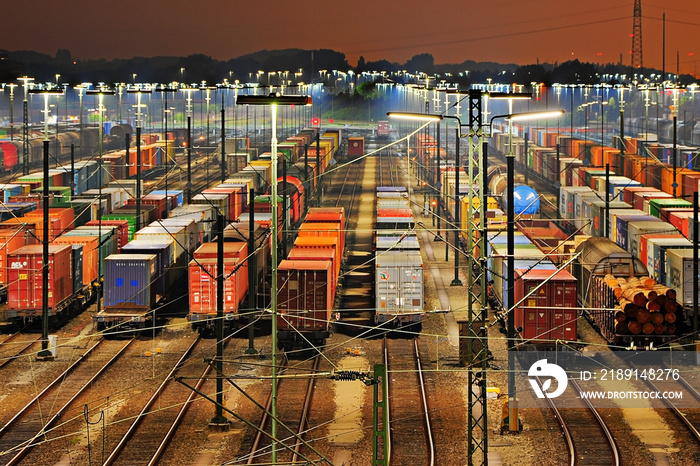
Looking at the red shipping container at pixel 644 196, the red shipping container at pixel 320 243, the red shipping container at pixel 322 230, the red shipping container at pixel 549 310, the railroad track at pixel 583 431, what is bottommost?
the railroad track at pixel 583 431

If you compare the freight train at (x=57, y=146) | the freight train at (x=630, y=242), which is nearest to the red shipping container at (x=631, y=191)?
the freight train at (x=630, y=242)

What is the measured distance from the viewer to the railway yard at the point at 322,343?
29562 millimetres

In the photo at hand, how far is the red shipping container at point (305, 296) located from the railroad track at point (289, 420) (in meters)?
1.39

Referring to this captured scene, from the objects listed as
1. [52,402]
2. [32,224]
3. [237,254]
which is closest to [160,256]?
[237,254]

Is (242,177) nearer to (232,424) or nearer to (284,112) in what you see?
(232,424)

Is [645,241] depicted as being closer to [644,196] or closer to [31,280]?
[644,196]

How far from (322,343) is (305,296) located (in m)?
2.54

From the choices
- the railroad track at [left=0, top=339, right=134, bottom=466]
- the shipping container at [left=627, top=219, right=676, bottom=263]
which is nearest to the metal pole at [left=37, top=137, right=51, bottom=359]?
the railroad track at [left=0, top=339, right=134, bottom=466]

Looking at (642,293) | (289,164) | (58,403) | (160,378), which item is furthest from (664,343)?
(289,164)

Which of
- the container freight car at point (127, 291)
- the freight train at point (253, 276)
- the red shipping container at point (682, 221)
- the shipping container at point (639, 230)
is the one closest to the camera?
the freight train at point (253, 276)

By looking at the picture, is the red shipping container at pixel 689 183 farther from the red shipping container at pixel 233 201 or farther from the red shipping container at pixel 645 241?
the red shipping container at pixel 233 201

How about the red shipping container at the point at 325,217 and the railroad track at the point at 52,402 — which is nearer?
the railroad track at the point at 52,402

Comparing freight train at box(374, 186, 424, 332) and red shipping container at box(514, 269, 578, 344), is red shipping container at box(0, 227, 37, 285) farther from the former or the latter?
red shipping container at box(514, 269, 578, 344)

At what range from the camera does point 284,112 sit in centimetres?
18800
